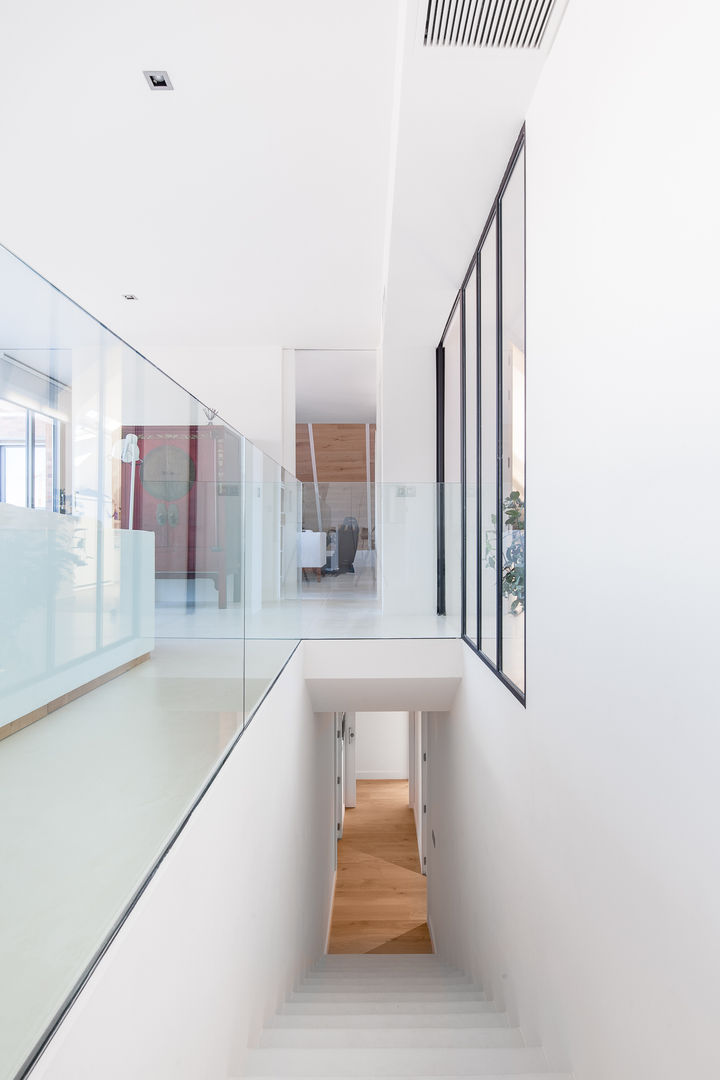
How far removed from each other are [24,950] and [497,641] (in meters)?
3.02

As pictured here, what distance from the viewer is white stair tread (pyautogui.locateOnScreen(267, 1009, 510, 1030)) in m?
3.32

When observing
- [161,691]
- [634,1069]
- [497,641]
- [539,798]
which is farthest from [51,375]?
[497,641]

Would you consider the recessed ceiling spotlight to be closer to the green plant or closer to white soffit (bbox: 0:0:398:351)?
white soffit (bbox: 0:0:398:351)

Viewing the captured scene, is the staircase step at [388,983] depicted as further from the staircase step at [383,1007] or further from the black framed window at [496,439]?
the black framed window at [496,439]

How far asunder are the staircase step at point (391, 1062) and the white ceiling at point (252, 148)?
375cm

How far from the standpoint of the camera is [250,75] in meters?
3.21

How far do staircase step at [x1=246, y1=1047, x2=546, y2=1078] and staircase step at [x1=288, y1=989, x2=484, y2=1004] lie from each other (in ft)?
4.82

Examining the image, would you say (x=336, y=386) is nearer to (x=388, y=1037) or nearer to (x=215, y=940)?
(x=388, y=1037)

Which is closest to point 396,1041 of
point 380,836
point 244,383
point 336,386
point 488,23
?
point 488,23

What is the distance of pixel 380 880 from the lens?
9.23 metres

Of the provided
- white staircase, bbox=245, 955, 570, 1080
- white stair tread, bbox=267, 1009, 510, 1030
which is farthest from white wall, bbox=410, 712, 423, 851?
white stair tread, bbox=267, 1009, 510, 1030

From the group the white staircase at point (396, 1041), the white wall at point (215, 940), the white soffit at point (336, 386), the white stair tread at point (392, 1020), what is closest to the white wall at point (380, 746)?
the white soffit at point (336, 386)

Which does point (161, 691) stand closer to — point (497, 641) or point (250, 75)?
point (497, 641)

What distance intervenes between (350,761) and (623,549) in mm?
10984
